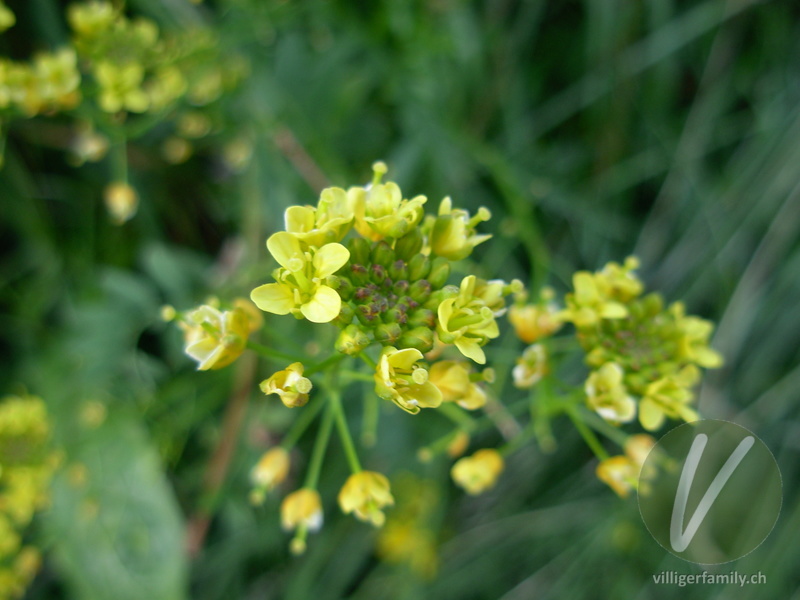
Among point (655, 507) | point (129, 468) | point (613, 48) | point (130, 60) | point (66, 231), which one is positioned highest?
point (613, 48)

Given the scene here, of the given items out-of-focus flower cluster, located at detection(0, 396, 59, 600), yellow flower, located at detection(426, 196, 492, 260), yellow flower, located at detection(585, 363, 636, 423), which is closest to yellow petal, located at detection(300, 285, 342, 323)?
yellow flower, located at detection(426, 196, 492, 260)

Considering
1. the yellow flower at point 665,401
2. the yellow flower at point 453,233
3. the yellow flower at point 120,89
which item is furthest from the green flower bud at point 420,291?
the yellow flower at point 120,89

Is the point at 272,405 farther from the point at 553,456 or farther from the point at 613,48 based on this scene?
the point at 613,48

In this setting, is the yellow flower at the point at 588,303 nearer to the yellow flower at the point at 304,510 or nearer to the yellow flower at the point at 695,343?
the yellow flower at the point at 695,343

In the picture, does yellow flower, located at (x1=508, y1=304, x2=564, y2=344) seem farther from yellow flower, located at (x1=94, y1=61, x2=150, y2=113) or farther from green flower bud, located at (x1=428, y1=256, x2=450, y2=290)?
yellow flower, located at (x1=94, y1=61, x2=150, y2=113)

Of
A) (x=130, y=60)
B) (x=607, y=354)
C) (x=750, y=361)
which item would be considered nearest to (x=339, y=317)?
(x=607, y=354)

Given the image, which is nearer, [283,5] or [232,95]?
[283,5]
